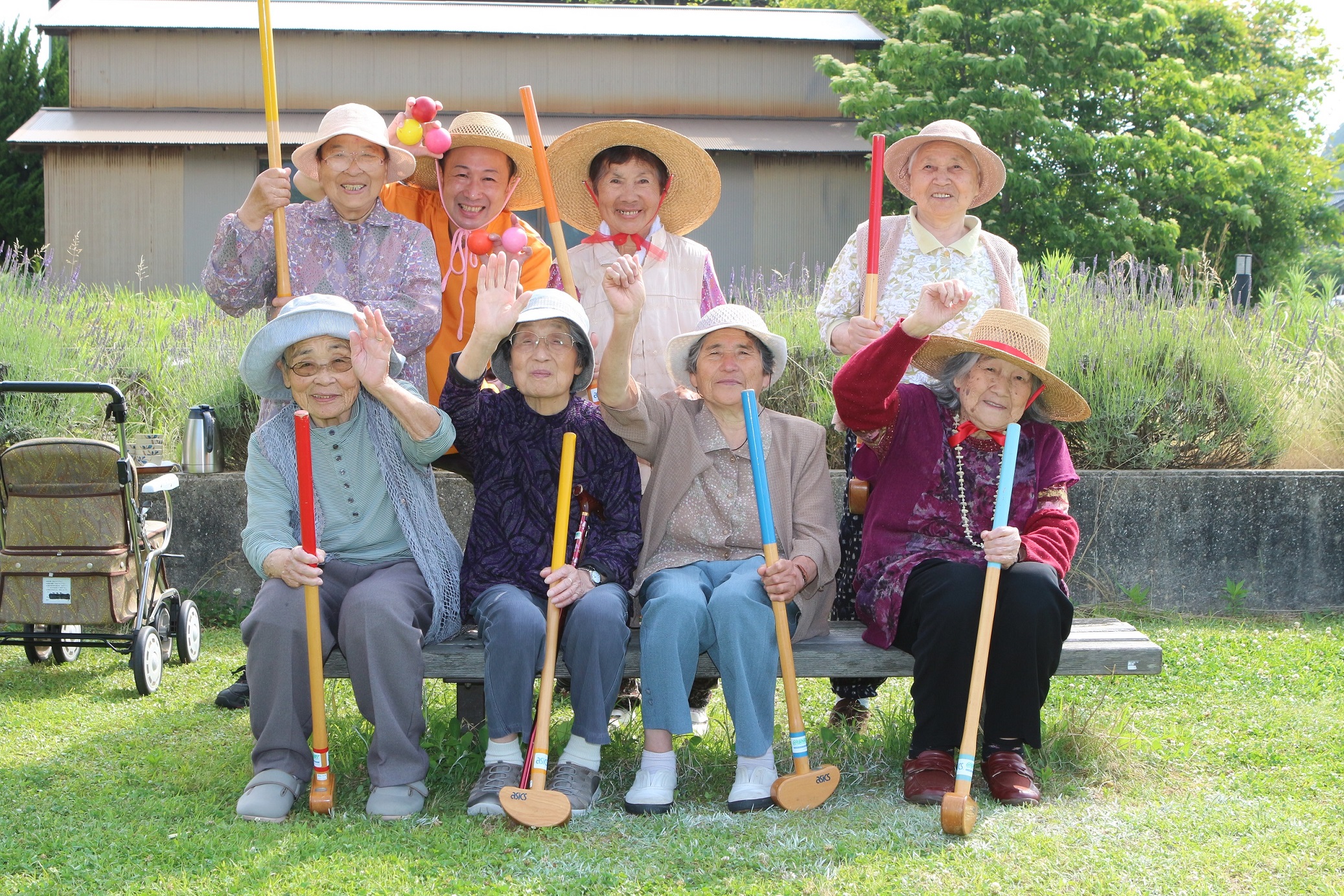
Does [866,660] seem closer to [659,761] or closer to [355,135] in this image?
[659,761]

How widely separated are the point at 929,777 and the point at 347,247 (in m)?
2.43

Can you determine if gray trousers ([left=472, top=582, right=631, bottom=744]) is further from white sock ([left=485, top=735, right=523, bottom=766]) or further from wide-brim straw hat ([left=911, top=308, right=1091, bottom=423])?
wide-brim straw hat ([left=911, top=308, right=1091, bottom=423])

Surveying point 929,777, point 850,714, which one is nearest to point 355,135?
point 850,714

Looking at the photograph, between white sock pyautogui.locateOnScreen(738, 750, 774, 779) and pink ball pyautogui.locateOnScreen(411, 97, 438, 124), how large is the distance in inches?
88.3

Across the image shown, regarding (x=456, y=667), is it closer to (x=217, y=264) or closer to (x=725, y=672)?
(x=725, y=672)

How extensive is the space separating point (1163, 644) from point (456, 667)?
3.25 metres

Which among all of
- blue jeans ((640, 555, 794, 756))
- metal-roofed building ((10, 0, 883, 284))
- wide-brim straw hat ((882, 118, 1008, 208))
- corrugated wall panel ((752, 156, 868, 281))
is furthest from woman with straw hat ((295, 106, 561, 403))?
corrugated wall panel ((752, 156, 868, 281))

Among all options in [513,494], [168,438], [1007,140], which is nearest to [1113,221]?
[1007,140]

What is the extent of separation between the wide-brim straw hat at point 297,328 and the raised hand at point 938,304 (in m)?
1.57

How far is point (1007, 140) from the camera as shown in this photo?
49.0 feet

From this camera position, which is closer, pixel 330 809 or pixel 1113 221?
pixel 330 809

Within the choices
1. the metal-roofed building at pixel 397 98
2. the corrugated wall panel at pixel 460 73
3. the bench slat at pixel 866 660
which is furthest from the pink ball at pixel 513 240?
the corrugated wall panel at pixel 460 73

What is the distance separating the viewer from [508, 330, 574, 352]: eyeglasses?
3.60 metres

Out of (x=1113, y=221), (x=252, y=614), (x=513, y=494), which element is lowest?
(x=252, y=614)
